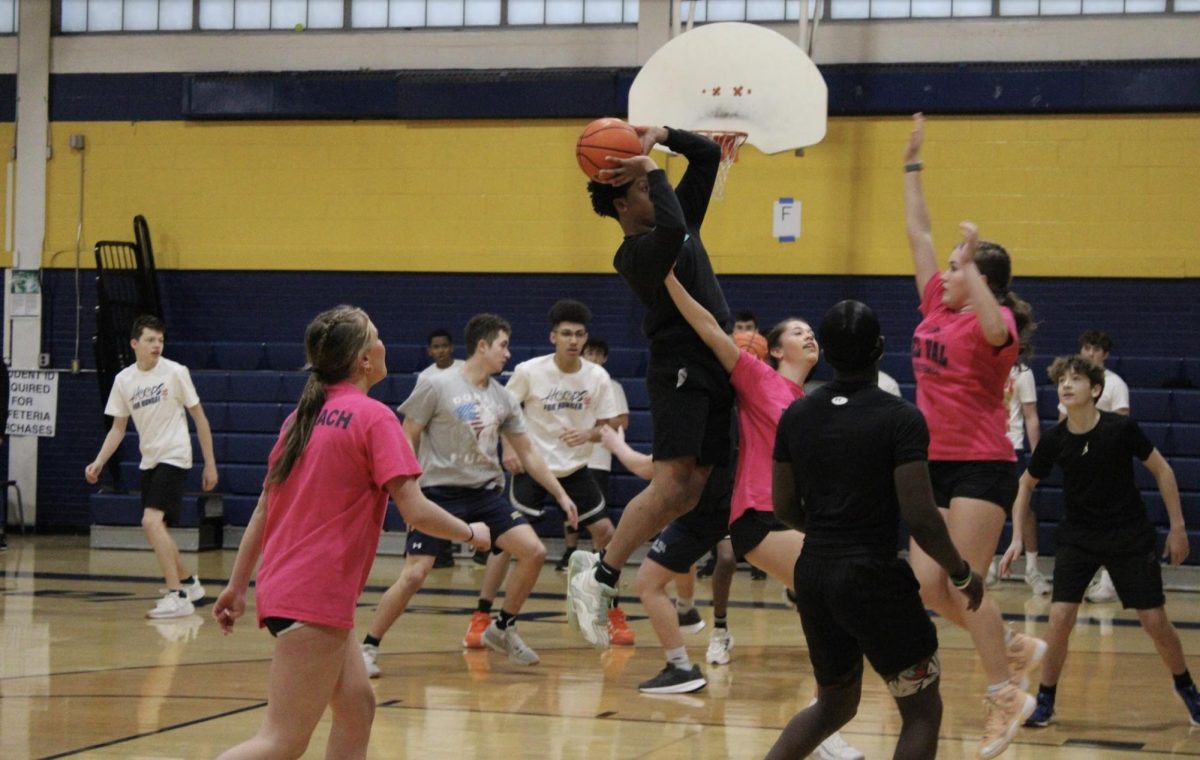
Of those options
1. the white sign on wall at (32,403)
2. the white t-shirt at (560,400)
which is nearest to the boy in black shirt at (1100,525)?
the white t-shirt at (560,400)

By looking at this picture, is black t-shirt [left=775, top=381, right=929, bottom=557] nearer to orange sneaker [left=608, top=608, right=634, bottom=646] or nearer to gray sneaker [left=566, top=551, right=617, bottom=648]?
gray sneaker [left=566, top=551, right=617, bottom=648]

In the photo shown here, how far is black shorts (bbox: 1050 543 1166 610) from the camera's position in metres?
6.39

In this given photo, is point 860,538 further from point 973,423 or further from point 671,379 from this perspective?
point 671,379

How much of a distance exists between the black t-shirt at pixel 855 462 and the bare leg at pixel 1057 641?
2446 mm

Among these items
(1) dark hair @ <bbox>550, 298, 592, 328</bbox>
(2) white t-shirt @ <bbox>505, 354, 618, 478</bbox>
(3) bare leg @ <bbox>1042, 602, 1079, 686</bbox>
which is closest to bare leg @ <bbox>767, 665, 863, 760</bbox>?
(3) bare leg @ <bbox>1042, 602, 1079, 686</bbox>

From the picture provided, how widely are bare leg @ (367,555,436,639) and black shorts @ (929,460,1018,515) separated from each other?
2.84 meters

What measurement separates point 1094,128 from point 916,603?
10346 millimetres

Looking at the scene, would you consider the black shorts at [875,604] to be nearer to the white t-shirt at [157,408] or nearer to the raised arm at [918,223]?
the raised arm at [918,223]

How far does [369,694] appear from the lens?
4.16 metres

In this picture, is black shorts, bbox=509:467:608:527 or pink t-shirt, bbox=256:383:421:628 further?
black shorts, bbox=509:467:608:527

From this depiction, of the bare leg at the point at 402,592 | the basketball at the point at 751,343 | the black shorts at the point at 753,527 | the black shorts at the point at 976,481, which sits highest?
the basketball at the point at 751,343

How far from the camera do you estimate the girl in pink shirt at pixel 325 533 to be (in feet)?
12.9

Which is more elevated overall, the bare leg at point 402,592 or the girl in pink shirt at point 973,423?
the girl in pink shirt at point 973,423

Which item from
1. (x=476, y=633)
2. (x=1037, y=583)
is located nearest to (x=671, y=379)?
(x=476, y=633)
